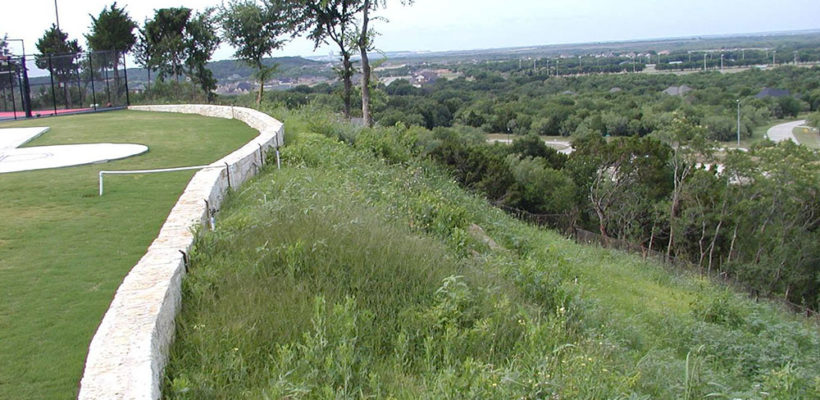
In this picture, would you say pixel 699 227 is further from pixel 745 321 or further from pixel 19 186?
pixel 19 186

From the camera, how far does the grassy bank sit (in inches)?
153

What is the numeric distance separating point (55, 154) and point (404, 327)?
377 inches

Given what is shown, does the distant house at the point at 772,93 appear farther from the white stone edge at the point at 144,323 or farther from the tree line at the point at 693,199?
the white stone edge at the point at 144,323

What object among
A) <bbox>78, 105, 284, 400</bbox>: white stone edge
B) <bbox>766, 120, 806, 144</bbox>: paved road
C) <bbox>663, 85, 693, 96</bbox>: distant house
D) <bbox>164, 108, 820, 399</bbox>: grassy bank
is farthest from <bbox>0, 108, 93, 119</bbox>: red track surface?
<bbox>663, 85, 693, 96</bbox>: distant house

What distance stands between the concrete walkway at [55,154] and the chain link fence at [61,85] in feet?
26.6

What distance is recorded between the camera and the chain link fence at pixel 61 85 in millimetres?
21094

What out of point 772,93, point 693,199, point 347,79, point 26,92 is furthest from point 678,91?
point 26,92

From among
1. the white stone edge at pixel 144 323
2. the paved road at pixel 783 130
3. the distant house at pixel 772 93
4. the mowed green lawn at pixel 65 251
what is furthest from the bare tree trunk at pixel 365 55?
the distant house at pixel 772 93

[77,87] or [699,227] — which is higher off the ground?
[77,87]

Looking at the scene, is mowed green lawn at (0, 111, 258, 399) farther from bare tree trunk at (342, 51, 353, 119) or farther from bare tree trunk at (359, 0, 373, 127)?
bare tree trunk at (342, 51, 353, 119)

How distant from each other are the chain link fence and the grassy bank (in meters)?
17.0

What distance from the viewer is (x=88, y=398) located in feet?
10.1

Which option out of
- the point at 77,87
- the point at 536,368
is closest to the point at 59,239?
the point at 536,368

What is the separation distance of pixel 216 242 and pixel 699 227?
26778 mm
